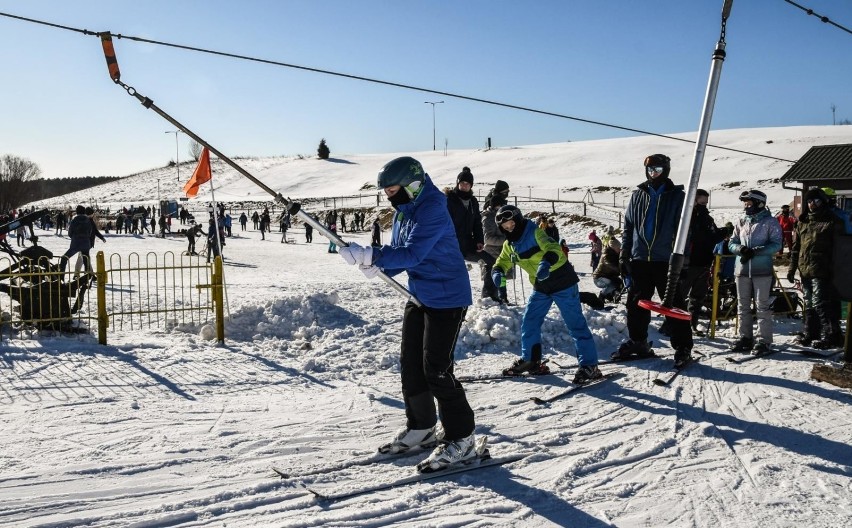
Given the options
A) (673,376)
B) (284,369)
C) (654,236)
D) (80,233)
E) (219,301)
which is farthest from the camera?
(80,233)

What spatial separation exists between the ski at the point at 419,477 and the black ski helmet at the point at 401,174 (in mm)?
1829

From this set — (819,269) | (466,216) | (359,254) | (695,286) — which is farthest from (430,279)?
(695,286)

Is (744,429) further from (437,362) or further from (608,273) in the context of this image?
(608,273)

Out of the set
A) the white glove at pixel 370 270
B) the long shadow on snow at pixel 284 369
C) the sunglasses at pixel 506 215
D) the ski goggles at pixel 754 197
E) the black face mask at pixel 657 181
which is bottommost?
the long shadow on snow at pixel 284 369

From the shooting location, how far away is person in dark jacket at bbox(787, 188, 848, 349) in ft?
24.9

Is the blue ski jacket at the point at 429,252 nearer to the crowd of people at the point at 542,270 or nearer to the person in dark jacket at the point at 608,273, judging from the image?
the crowd of people at the point at 542,270

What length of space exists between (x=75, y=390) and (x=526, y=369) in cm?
435

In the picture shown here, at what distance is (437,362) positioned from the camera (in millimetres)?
4145

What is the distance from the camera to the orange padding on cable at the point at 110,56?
5.06m

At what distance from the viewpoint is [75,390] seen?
20.0 feet

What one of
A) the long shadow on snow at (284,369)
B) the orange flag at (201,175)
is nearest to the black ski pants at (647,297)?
the long shadow on snow at (284,369)

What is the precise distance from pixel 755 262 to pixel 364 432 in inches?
192

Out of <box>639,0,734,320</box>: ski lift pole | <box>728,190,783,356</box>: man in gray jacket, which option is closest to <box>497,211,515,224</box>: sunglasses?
<box>639,0,734,320</box>: ski lift pole

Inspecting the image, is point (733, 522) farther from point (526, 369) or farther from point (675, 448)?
point (526, 369)
